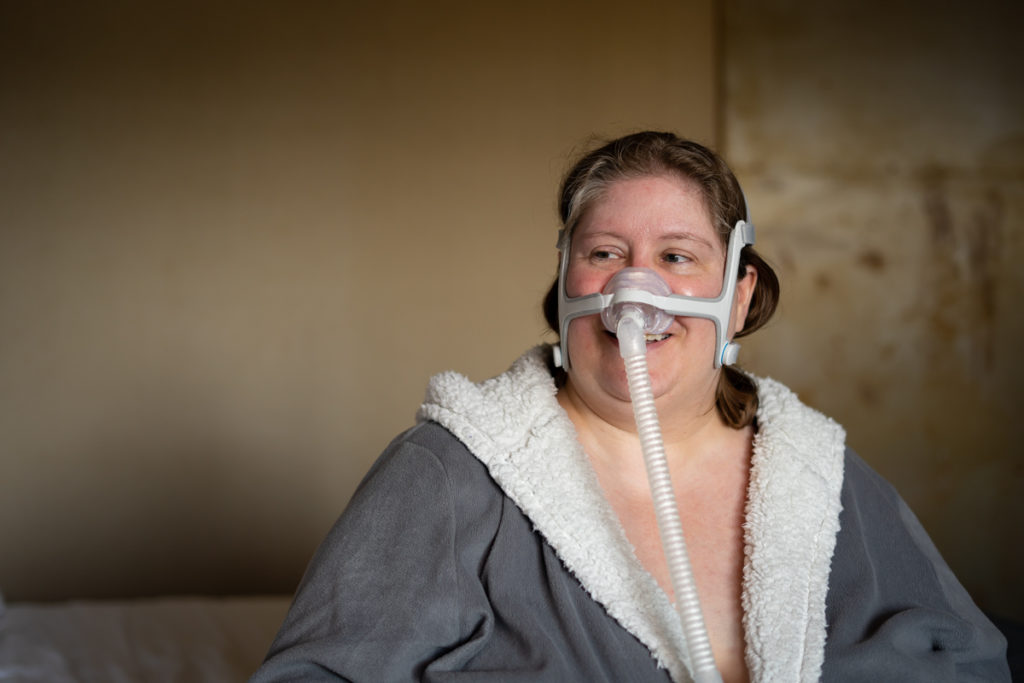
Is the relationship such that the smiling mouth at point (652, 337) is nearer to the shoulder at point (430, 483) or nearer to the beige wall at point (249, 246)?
the shoulder at point (430, 483)

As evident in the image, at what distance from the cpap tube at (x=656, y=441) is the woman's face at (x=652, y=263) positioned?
4 cm

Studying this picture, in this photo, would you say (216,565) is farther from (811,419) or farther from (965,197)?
(965,197)

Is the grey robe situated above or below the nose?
below

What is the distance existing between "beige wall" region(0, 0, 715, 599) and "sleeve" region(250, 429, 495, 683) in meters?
1.87

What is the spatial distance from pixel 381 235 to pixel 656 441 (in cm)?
215

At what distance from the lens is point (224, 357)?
3225mm

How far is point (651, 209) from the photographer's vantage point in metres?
1.50

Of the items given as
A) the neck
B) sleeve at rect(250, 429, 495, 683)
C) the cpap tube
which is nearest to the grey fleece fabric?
sleeve at rect(250, 429, 495, 683)

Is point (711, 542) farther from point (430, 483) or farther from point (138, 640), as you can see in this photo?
point (138, 640)

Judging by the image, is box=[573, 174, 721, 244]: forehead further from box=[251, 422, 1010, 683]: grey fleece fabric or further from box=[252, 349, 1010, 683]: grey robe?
box=[251, 422, 1010, 683]: grey fleece fabric

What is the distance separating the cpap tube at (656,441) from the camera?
1237 millimetres

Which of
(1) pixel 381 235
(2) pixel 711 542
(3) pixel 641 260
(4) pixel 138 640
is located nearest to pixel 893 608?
(2) pixel 711 542

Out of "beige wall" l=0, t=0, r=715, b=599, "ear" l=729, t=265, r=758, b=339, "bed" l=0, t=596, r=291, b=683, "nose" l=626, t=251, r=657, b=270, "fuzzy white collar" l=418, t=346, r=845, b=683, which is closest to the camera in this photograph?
"fuzzy white collar" l=418, t=346, r=845, b=683

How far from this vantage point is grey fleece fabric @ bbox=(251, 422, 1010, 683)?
4.09 feet
